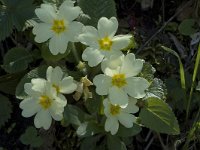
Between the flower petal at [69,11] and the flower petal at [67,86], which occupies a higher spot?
the flower petal at [69,11]

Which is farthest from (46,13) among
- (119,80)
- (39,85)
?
(119,80)

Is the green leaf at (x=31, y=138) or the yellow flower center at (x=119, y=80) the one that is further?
the green leaf at (x=31, y=138)

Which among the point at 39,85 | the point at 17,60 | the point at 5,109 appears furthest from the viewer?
the point at 5,109

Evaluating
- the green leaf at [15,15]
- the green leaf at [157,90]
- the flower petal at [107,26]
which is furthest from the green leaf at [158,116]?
the green leaf at [15,15]

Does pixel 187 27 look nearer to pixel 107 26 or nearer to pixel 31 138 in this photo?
pixel 107 26

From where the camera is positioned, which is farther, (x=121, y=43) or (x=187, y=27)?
(x=187, y=27)

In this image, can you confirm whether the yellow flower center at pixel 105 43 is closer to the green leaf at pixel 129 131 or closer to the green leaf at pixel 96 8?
the green leaf at pixel 96 8

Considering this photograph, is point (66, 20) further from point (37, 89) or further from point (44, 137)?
point (44, 137)

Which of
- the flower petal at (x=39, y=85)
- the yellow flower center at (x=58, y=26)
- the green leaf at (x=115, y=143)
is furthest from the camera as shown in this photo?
the green leaf at (x=115, y=143)
